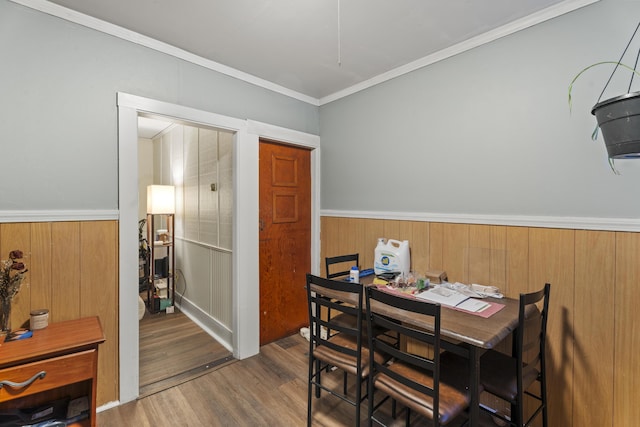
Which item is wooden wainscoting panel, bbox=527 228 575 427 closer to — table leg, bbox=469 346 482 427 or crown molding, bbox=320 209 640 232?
crown molding, bbox=320 209 640 232

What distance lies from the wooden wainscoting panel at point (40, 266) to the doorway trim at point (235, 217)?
1.21 feet

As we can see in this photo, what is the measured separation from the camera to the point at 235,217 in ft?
8.80

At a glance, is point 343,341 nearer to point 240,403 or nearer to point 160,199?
point 240,403

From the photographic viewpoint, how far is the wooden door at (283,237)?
2961 millimetres

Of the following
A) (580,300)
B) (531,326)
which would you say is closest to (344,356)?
(531,326)

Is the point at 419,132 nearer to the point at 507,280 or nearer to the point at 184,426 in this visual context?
the point at 507,280

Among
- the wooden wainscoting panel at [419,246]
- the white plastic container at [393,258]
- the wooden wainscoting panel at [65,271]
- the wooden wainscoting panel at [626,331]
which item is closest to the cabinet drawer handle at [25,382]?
the wooden wainscoting panel at [65,271]

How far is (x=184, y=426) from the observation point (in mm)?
1863

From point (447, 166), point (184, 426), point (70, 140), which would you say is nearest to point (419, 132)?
point (447, 166)

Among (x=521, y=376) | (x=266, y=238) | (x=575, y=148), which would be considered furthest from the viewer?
(x=266, y=238)

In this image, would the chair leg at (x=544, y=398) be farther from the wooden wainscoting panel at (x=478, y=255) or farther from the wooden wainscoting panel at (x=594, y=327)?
the wooden wainscoting panel at (x=478, y=255)

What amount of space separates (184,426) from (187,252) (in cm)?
240

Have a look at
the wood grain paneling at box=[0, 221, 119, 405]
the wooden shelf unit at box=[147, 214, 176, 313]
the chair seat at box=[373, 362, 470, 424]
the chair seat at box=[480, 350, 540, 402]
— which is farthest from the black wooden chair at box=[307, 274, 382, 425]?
the wooden shelf unit at box=[147, 214, 176, 313]

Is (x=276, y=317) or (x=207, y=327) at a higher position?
(x=276, y=317)
